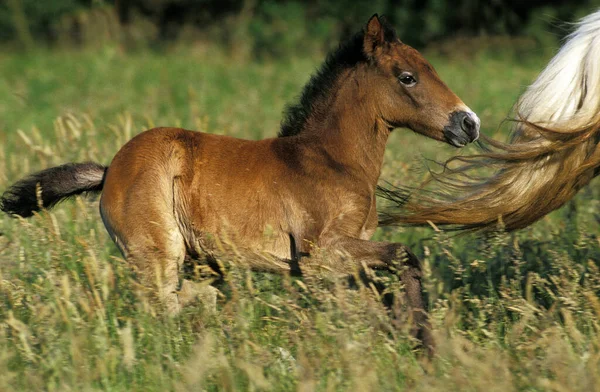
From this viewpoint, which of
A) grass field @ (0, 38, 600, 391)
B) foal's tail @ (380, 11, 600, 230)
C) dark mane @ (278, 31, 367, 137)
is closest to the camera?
grass field @ (0, 38, 600, 391)

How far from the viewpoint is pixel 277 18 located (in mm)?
17938

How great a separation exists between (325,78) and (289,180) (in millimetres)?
577

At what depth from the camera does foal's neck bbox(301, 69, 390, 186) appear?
14.6 ft

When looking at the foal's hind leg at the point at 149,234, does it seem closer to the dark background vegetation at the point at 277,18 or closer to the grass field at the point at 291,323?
the grass field at the point at 291,323

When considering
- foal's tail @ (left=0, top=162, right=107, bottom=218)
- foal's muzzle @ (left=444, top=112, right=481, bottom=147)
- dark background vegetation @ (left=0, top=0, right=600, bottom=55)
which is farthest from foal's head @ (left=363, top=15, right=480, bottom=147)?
dark background vegetation @ (left=0, top=0, right=600, bottom=55)

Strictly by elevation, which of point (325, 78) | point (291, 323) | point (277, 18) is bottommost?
point (291, 323)

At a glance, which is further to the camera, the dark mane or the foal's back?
the dark mane

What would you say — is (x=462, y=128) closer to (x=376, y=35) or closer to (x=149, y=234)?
(x=376, y=35)

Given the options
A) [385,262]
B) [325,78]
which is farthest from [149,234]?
[325,78]

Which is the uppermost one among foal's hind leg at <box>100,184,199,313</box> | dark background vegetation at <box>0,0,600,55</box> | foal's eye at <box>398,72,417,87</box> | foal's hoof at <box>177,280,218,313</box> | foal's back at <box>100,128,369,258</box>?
dark background vegetation at <box>0,0,600,55</box>

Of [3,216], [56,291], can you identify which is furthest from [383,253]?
[3,216]

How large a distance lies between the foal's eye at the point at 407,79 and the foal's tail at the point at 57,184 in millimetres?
Result: 1529

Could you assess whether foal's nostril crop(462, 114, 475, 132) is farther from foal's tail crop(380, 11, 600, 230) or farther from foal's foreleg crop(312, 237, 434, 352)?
foal's foreleg crop(312, 237, 434, 352)

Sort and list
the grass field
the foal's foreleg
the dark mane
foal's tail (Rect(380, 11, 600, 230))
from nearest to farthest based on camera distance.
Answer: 1. the grass field
2. the foal's foreleg
3. foal's tail (Rect(380, 11, 600, 230))
4. the dark mane
